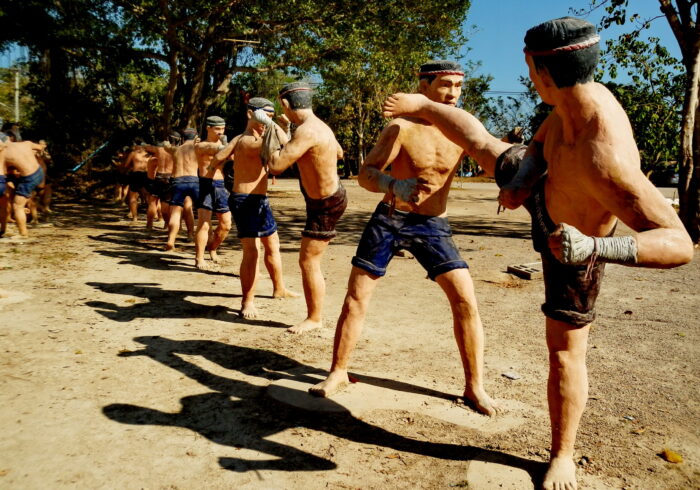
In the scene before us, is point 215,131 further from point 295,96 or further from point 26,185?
point 26,185

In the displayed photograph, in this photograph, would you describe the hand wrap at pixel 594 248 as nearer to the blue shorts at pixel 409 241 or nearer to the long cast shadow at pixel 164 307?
the blue shorts at pixel 409 241

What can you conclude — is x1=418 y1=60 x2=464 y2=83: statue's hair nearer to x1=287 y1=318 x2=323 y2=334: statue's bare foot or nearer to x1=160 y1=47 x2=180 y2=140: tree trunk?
x1=287 y1=318 x2=323 y2=334: statue's bare foot

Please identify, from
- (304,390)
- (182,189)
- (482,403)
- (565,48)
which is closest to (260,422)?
(304,390)

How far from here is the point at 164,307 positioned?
19.9 ft

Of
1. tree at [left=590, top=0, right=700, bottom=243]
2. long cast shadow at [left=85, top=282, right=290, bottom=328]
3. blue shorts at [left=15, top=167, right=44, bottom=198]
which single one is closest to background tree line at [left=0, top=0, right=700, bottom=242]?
tree at [left=590, top=0, right=700, bottom=243]

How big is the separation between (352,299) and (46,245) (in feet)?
27.1

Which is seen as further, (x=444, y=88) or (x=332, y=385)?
(x=332, y=385)

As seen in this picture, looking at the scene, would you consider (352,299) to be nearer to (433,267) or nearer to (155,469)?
(433,267)

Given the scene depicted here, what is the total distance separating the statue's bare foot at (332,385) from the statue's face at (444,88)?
1.97 meters

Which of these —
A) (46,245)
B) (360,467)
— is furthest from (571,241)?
(46,245)

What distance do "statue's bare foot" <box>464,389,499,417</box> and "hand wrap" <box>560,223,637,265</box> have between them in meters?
2.05

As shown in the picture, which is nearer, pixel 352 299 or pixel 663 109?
pixel 352 299

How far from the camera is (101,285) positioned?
704cm

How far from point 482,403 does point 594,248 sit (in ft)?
6.89
